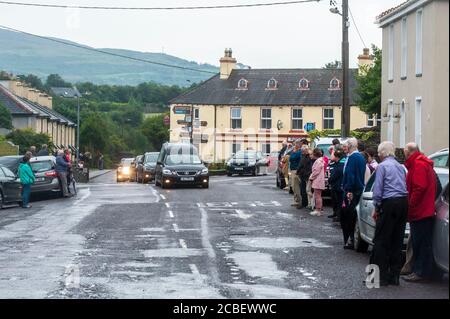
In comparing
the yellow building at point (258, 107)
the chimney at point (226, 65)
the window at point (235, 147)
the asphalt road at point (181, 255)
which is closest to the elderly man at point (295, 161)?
the asphalt road at point (181, 255)

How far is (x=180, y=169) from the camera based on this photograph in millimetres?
38594

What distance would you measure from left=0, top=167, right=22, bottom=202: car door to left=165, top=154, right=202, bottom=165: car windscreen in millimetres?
9712

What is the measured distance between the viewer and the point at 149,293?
1226 cm

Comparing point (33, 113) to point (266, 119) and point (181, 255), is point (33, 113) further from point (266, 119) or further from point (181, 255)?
point (181, 255)

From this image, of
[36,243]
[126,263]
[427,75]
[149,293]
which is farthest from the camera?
[427,75]

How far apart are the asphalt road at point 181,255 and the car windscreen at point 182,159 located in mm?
10876

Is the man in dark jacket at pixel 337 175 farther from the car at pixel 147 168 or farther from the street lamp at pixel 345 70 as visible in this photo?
the car at pixel 147 168

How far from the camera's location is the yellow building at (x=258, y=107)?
8475 centimetres

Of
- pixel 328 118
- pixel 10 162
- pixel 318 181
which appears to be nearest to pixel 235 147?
pixel 328 118

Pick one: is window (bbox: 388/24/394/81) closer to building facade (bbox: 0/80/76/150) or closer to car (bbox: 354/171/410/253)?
car (bbox: 354/171/410/253)

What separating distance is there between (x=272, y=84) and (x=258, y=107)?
2.78 metres

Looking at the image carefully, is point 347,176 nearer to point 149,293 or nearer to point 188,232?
point 188,232
